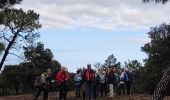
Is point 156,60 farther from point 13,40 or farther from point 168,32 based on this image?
point 13,40

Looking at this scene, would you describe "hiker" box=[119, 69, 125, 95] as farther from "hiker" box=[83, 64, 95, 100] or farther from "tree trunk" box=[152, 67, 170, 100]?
"tree trunk" box=[152, 67, 170, 100]

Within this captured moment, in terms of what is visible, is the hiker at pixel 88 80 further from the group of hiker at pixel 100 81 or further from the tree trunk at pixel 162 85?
the tree trunk at pixel 162 85

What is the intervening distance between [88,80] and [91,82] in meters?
0.32

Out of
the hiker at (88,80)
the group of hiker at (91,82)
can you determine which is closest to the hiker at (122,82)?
the group of hiker at (91,82)

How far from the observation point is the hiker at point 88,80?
24311mm

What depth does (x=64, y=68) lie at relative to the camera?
80.2 feet

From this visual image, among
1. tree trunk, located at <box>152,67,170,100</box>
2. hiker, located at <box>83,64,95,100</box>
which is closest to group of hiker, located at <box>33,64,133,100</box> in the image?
hiker, located at <box>83,64,95,100</box>

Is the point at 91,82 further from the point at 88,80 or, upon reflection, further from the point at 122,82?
the point at 122,82

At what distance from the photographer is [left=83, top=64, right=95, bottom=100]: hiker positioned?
2431 cm

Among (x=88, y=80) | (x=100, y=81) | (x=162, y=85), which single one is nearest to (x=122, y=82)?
(x=100, y=81)

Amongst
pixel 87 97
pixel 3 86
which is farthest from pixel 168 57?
pixel 3 86

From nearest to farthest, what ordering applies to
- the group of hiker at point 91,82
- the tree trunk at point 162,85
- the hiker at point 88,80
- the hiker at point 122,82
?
the tree trunk at point 162,85, the hiker at point 88,80, the group of hiker at point 91,82, the hiker at point 122,82

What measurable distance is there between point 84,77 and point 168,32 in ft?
115

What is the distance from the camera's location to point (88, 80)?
24.5m
